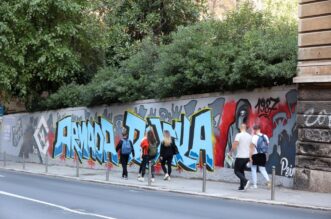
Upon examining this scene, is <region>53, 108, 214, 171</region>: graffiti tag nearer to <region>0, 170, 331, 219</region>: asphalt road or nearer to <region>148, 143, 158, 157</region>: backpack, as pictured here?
<region>148, 143, 158, 157</region>: backpack

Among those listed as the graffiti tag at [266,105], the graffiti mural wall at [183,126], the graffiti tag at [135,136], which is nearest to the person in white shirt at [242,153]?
the graffiti mural wall at [183,126]

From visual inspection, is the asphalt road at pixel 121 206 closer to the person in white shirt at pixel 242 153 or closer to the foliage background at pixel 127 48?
the person in white shirt at pixel 242 153

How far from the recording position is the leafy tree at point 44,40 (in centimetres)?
2655

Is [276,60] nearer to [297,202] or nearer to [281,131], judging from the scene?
[281,131]

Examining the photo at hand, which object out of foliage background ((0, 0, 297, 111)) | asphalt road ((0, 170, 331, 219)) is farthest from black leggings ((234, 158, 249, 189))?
foliage background ((0, 0, 297, 111))

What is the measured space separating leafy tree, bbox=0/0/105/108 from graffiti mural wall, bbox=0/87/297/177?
2364mm

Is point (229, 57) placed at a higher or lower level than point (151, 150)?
higher

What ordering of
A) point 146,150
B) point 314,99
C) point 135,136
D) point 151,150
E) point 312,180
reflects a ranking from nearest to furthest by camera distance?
point 312,180 → point 314,99 → point 146,150 → point 151,150 → point 135,136

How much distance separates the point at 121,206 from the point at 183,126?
7.94 meters

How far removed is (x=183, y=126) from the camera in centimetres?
1981

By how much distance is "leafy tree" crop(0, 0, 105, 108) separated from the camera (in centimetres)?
2655

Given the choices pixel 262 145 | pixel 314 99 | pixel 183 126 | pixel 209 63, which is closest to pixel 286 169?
pixel 262 145

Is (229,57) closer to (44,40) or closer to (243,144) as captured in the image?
(243,144)

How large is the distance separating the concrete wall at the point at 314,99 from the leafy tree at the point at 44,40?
15042 mm
